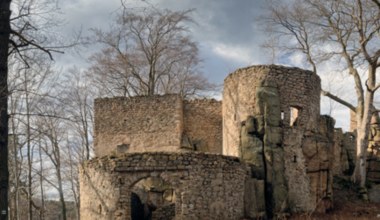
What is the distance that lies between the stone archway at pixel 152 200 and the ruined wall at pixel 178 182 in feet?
5.15

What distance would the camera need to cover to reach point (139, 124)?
24094 millimetres

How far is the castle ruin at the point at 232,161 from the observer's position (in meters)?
16.6

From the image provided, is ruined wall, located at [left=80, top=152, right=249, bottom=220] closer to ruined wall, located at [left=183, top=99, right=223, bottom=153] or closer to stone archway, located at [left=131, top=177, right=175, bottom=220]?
stone archway, located at [left=131, top=177, right=175, bottom=220]

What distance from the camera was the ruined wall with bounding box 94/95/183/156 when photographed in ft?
77.9

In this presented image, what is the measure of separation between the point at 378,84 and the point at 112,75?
1520 cm

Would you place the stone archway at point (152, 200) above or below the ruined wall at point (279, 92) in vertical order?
below

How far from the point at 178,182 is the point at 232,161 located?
2131 millimetres

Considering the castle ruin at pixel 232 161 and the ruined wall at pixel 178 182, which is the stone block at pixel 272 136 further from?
the ruined wall at pixel 178 182

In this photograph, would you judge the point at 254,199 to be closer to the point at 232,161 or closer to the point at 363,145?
the point at 232,161

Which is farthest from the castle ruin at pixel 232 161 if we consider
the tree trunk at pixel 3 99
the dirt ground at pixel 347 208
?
the tree trunk at pixel 3 99

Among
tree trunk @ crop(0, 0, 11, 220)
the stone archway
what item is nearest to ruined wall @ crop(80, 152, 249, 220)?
the stone archway

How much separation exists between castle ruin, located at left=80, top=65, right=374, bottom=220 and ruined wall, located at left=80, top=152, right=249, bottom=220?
0.10 feet

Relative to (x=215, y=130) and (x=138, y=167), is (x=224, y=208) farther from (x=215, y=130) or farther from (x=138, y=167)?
(x=215, y=130)

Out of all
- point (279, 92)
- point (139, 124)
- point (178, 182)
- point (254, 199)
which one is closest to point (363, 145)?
point (279, 92)
